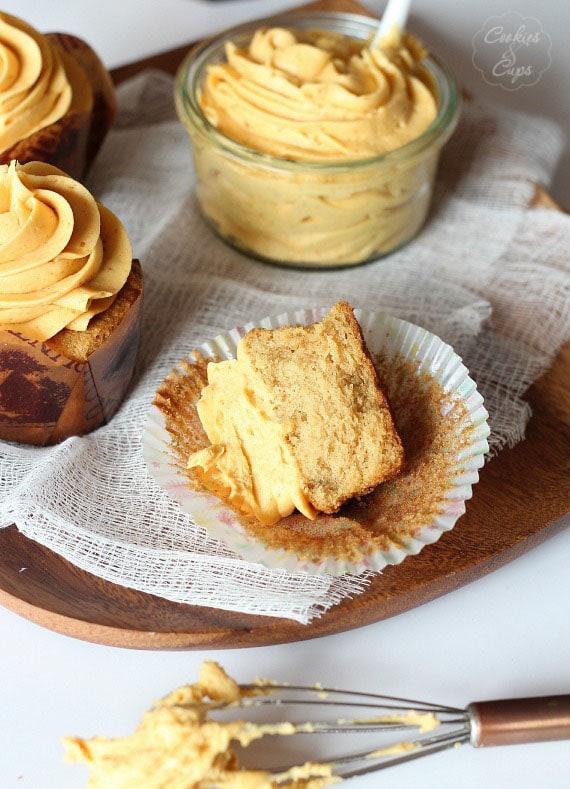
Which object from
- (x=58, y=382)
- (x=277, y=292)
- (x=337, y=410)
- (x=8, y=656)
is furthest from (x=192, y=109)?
(x=8, y=656)

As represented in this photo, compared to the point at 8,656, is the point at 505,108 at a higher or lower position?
higher

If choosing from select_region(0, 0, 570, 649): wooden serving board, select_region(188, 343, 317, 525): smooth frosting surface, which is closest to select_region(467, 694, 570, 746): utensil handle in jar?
select_region(0, 0, 570, 649): wooden serving board

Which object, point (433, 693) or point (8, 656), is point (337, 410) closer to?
point (433, 693)

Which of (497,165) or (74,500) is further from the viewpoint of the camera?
(497,165)

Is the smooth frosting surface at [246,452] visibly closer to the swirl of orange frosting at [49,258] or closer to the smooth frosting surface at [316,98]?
the swirl of orange frosting at [49,258]

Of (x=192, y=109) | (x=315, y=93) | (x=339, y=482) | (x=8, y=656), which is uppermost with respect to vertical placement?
(x=315, y=93)

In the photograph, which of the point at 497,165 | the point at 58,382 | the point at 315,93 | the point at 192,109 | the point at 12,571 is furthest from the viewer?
the point at 497,165

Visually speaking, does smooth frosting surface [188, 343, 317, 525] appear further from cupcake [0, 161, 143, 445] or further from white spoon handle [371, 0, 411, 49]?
white spoon handle [371, 0, 411, 49]
